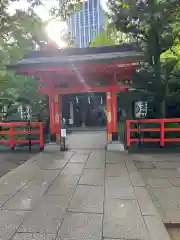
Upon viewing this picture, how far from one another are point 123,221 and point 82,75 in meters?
6.37

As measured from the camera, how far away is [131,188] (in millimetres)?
4355

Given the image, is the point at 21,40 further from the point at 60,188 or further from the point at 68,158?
the point at 68,158

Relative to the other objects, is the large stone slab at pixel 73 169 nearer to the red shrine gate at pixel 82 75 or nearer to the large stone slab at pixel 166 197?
the large stone slab at pixel 166 197

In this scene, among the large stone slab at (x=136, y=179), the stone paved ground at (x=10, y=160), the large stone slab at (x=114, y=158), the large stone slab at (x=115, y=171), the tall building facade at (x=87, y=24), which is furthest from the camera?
the tall building facade at (x=87, y=24)

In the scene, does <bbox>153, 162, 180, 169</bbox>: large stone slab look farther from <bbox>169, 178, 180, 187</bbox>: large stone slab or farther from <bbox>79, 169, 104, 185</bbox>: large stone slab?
<bbox>79, 169, 104, 185</bbox>: large stone slab

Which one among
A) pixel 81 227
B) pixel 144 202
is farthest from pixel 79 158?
pixel 81 227

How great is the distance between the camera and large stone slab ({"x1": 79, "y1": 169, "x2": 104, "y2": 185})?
4.76 meters

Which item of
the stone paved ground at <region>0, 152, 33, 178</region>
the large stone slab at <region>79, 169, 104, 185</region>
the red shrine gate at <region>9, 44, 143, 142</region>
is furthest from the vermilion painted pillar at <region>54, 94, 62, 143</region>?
the large stone slab at <region>79, 169, 104, 185</region>

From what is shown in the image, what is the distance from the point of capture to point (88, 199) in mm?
3842

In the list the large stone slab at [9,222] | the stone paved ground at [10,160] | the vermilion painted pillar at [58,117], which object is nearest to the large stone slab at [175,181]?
the large stone slab at [9,222]

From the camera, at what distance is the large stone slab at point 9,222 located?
280 cm

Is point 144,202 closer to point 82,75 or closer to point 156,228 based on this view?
point 156,228

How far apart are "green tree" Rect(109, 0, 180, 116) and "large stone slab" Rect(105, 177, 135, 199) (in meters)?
5.43

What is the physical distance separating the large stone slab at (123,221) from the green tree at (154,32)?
652 centimetres
